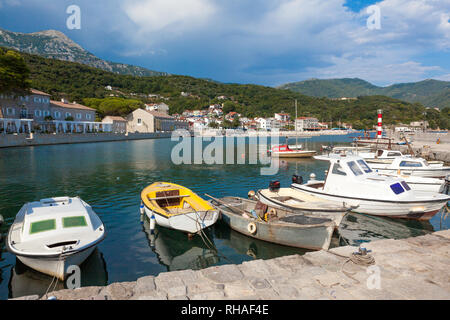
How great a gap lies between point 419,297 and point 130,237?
9.85 metres

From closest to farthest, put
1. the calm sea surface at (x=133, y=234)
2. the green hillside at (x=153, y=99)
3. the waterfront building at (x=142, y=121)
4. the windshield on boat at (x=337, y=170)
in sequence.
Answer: the calm sea surface at (x=133, y=234) < the windshield on boat at (x=337, y=170) < the waterfront building at (x=142, y=121) < the green hillside at (x=153, y=99)

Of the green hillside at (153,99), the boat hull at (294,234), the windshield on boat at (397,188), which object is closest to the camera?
the boat hull at (294,234)

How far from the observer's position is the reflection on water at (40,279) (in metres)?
7.51

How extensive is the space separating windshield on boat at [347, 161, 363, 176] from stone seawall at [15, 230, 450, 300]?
6586 mm

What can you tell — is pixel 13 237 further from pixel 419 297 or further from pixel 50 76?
pixel 50 76

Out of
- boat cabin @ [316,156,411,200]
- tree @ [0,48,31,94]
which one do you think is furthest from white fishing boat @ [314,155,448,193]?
tree @ [0,48,31,94]

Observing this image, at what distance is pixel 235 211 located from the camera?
12.2m

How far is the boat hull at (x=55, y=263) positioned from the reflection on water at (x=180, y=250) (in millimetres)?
2848

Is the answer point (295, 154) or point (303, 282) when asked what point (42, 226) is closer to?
point (303, 282)

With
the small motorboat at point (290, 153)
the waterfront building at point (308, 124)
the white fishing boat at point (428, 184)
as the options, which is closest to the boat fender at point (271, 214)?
the white fishing boat at point (428, 184)

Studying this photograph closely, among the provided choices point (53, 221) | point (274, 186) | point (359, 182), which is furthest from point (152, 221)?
point (359, 182)

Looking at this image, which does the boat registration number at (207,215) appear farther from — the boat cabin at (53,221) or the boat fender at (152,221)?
the boat cabin at (53,221)

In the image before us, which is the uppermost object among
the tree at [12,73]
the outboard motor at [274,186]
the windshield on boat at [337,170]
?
the tree at [12,73]

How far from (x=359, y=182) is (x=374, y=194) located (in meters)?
0.83
